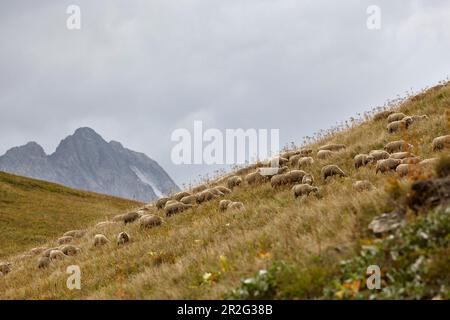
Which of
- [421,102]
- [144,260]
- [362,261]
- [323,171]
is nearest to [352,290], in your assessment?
[362,261]

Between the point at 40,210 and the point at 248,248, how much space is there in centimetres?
3888

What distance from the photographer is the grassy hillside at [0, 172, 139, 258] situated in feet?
118

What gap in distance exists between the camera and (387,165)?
48.2 feet

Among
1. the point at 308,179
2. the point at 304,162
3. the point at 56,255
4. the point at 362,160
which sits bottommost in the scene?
the point at 56,255

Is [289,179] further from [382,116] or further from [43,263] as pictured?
[43,263]

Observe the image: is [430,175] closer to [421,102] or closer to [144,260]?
[144,260]

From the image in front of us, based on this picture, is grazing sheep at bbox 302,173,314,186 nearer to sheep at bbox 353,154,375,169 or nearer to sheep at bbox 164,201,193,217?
sheep at bbox 353,154,375,169

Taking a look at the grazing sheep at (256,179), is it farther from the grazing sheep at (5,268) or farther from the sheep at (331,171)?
the grazing sheep at (5,268)

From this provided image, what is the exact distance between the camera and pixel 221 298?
27.0ft

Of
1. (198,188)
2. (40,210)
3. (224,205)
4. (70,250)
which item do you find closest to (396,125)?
(224,205)

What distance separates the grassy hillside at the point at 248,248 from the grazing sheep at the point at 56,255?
76cm

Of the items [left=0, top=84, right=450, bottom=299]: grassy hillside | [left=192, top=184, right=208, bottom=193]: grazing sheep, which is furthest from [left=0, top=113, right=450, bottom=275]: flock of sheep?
[left=192, top=184, right=208, bottom=193]: grazing sheep

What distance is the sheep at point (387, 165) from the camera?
14633 millimetres
